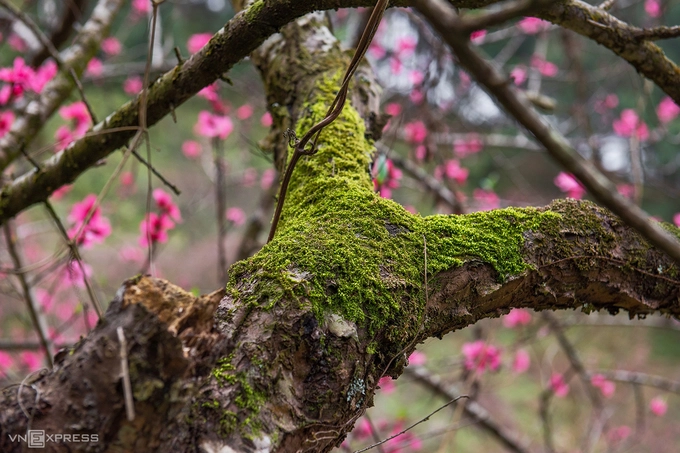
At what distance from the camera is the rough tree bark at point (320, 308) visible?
706 millimetres

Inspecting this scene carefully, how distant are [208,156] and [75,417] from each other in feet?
18.7

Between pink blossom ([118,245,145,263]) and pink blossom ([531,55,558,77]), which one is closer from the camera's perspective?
pink blossom ([531,55,558,77])

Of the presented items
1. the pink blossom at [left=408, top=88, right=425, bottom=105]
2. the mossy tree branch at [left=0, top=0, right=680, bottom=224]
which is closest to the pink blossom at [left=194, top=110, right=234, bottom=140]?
the pink blossom at [left=408, top=88, right=425, bottom=105]

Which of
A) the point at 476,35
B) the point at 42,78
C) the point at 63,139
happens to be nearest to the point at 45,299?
the point at 42,78

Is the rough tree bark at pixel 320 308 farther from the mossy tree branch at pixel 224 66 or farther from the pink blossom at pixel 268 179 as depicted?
the pink blossom at pixel 268 179

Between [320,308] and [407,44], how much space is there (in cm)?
468

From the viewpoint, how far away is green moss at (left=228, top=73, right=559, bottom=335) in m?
0.96

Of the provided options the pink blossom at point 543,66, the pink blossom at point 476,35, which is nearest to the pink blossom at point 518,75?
the pink blossom at point 476,35

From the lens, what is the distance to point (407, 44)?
506 centimetres

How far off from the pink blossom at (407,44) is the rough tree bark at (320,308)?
12.7ft

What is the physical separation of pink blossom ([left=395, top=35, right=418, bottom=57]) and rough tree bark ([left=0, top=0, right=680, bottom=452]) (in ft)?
12.7

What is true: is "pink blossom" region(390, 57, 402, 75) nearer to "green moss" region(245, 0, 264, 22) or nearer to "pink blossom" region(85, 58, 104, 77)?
"pink blossom" region(85, 58, 104, 77)

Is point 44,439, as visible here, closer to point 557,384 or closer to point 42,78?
point 42,78

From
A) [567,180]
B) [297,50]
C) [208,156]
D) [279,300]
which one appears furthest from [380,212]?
[208,156]
